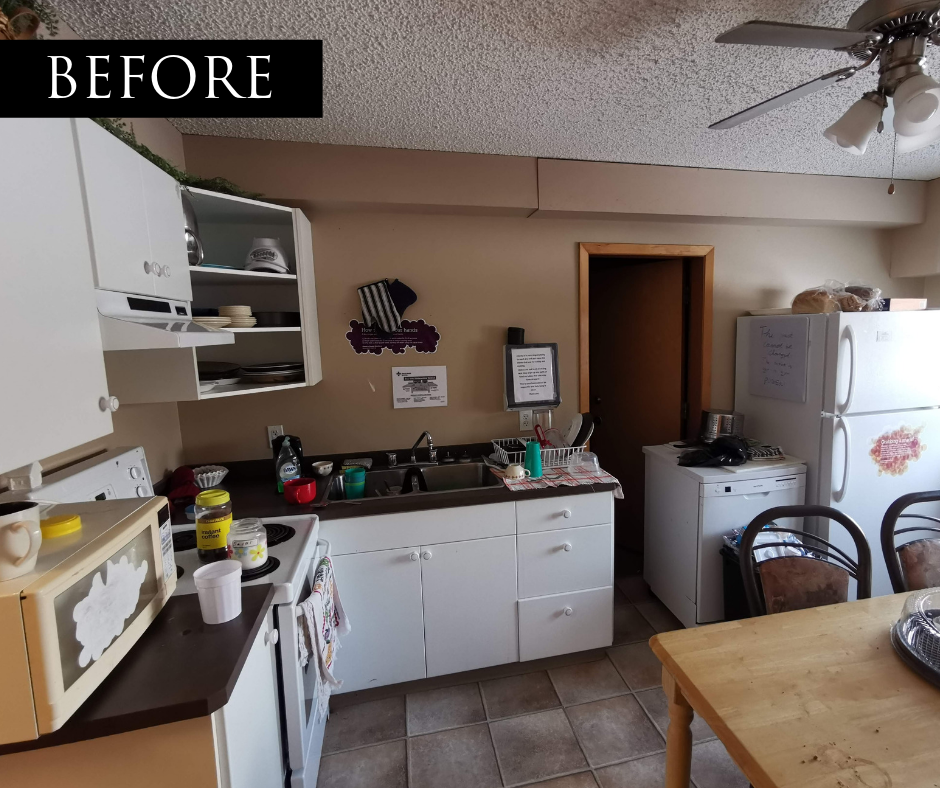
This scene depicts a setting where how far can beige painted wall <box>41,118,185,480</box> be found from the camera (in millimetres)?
1613

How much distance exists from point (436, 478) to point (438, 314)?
862 millimetres

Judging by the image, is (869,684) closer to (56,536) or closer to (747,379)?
(56,536)

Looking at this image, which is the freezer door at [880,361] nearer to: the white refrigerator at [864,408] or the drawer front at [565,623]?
the white refrigerator at [864,408]

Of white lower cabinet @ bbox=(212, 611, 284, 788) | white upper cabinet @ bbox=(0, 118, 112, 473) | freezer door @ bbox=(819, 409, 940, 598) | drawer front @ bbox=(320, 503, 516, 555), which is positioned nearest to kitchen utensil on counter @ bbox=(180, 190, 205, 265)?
white upper cabinet @ bbox=(0, 118, 112, 473)

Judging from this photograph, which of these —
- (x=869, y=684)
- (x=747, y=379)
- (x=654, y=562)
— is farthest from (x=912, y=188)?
(x=869, y=684)

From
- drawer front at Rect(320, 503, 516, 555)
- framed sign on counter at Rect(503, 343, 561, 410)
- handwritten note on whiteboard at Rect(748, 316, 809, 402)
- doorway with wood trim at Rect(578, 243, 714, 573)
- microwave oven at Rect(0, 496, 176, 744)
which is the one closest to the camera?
microwave oven at Rect(0, 496, 176, 744)

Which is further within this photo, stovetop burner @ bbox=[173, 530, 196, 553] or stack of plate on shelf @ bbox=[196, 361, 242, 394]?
stack of plate on shelf @ bbox=[196, 361, 242, 394]

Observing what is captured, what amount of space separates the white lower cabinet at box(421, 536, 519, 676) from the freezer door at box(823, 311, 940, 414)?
70.2 inches

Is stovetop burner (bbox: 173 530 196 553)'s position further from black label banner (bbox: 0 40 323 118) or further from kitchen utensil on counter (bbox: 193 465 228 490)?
black label banner (bbox: 0 40 323 118)

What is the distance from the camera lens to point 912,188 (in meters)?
2.89

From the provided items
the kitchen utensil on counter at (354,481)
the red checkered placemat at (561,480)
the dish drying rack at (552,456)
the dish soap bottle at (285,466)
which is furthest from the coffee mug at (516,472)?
the dish soap bottle at (285,466)

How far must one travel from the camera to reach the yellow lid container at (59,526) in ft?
3.05

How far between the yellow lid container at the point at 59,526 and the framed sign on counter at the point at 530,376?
1.93m

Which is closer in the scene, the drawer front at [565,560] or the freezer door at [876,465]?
the drawer front at [565,560]
